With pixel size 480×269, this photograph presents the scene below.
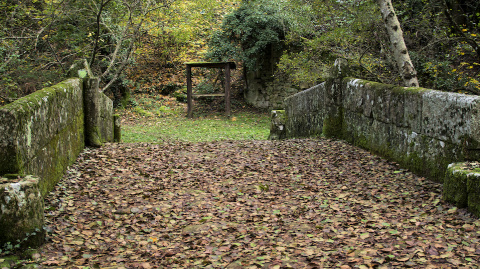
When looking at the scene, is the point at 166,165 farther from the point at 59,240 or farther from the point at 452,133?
the point at 452,133

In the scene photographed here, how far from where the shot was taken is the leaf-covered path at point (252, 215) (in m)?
3.27

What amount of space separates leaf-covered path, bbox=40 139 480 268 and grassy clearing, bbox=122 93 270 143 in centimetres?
549

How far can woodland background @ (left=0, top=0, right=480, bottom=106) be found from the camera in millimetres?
9625

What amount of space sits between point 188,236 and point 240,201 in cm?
116

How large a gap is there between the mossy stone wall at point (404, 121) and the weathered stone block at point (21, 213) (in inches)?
171

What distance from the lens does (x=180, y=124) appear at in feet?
51.1

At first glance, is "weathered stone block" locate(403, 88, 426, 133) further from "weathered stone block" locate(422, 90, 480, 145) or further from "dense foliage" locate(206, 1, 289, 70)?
"dense foliage" locate(206, 1, 289, 70)

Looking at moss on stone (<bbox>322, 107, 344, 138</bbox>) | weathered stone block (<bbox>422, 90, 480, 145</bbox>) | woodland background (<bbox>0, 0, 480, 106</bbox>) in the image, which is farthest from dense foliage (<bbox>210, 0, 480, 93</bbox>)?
weathered stone block (<bbox>422, 90, 480, 145</bbox>)

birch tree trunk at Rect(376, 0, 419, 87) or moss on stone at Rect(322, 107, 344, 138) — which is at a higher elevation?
birch tree trunk at Rect(376, 0, 419, 87)

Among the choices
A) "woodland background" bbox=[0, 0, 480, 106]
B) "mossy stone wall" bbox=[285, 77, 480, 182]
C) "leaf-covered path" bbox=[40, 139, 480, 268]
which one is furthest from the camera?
"woodland background" bbox=[0, 0, 480, 106]

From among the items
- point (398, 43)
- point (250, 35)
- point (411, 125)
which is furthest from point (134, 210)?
point (250, 35)

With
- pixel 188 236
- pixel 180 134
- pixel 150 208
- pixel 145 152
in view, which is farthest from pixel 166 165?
pixel 180 134

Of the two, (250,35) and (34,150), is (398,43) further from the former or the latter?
(250,35)

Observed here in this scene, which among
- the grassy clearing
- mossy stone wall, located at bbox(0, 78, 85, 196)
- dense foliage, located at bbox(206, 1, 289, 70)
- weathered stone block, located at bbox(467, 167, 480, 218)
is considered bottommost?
the grassy clearing
